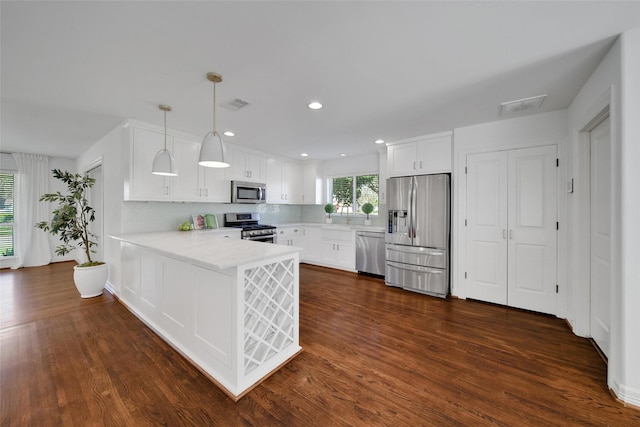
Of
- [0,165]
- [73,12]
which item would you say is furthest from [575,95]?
[0,165]

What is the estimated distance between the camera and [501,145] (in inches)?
125

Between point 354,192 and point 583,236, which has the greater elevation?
point 354,192

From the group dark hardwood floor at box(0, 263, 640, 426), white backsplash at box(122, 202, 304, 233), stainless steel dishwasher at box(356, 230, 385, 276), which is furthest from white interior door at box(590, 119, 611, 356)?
white backsplash at box(122, 202, 304, 233)

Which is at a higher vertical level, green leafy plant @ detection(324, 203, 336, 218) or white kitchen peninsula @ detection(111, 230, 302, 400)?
green leafy plant @ detection(324, 203, 336, 218)

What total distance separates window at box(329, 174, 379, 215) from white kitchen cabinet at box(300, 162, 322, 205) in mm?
343

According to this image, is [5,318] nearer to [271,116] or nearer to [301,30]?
[271,116]

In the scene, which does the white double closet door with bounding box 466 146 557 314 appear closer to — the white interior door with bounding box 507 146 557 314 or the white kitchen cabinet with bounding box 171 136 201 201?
the white interior door with bounding box 507 146 557 314

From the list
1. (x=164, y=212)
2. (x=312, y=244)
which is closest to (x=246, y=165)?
(x=164, y=212)

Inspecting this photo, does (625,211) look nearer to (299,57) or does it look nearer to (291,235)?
(299,57)

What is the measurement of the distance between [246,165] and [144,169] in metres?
1.69

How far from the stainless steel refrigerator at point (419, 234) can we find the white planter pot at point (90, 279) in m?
4.26

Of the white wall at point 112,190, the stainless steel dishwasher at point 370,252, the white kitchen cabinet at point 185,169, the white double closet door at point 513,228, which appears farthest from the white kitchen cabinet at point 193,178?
the white double closet door at point 513,228

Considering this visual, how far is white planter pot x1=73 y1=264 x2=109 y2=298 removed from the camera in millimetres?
3379

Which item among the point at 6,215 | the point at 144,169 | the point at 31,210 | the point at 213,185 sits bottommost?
the point at 6,215
